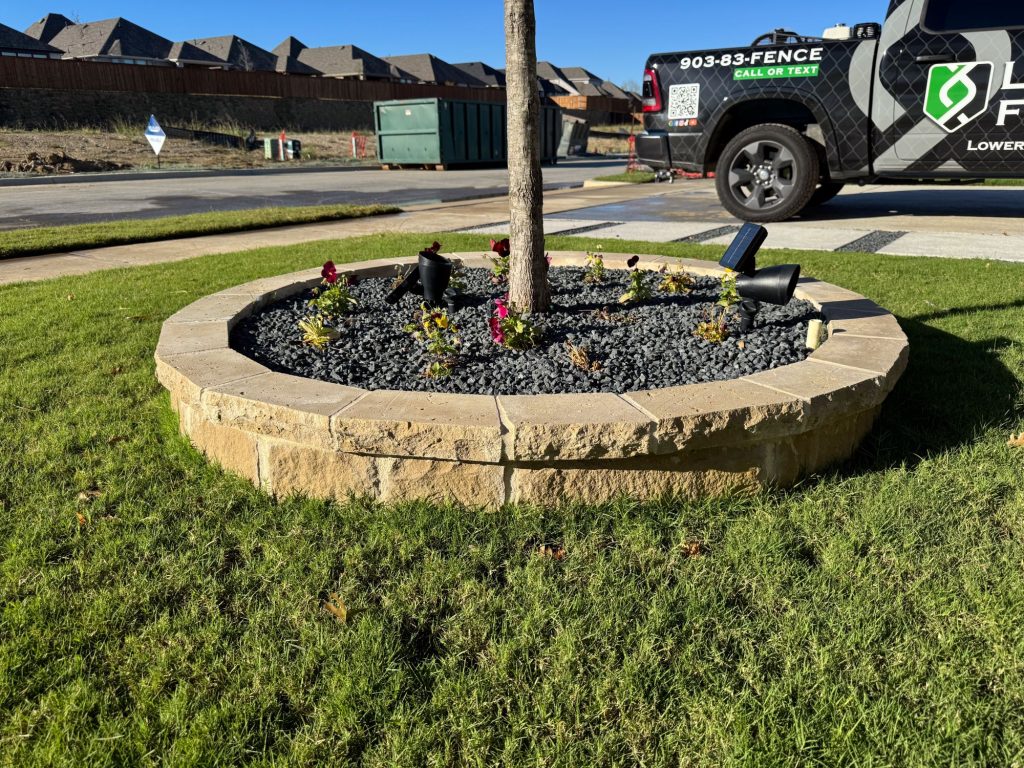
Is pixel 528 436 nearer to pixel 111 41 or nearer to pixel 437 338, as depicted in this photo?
pixel 437 338

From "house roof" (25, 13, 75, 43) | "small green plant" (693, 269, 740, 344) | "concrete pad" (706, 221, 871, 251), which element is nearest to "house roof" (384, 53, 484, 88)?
"house roof" (25, 13, 75, 43)

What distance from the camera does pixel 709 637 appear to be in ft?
Answer: 5.99

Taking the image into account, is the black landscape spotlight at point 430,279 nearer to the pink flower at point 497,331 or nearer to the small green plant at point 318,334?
the small green plant at point 318,334

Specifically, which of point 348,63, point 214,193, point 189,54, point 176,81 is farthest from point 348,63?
point 214,193

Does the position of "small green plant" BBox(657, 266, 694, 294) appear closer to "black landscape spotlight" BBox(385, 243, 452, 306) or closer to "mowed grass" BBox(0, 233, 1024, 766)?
"black landscape spotlight" BBox(385, 243, 452, 306)

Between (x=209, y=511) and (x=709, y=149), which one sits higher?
(x=709, y=149)

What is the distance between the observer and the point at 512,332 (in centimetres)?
317

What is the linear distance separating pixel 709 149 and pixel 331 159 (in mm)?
24680

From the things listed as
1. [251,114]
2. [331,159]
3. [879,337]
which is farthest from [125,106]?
[879,337]

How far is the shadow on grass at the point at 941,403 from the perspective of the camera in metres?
2.76

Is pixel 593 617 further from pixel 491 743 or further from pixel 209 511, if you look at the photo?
pixel 209 511

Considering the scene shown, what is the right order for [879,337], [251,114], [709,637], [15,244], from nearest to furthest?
[709,637], [879,337], [15,244], [251,114]

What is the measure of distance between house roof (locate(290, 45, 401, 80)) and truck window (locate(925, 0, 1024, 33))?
56246 mm

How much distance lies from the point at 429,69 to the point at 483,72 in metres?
8.86
